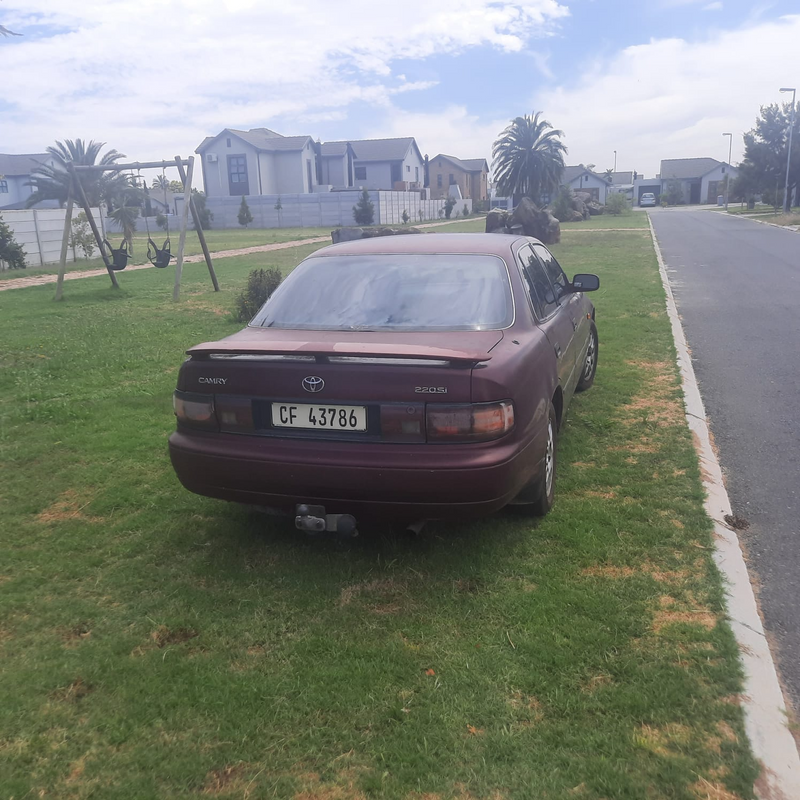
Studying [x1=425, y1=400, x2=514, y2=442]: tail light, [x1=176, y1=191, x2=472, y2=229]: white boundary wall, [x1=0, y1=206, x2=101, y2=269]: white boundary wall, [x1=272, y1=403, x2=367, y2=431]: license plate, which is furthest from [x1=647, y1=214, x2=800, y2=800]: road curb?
[x1=176, y1=191, x2=472, y2=229]: white boundary wall

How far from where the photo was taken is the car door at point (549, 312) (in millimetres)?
4707

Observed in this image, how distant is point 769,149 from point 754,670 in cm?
6441

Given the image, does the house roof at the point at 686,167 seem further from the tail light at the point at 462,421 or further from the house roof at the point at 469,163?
the tail light at the point at 462,421

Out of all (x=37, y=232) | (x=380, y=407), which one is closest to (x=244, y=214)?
(x=37, y=232)

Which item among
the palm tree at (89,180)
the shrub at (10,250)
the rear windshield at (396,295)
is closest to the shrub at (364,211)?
the palm tree at (89,180)

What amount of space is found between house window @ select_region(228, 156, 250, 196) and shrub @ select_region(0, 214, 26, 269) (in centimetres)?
4934

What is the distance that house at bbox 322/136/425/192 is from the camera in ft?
260

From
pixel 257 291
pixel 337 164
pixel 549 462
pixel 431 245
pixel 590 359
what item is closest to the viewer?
pixel 549 462

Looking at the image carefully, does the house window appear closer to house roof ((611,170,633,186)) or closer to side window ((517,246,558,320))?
side window ((517,246,558,320))

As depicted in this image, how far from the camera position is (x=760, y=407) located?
6.66 m

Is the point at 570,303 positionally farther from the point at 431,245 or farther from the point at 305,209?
the point at 305,209

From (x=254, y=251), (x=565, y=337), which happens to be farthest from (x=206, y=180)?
(x=565, y=337)

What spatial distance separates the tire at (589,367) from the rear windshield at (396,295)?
2.73 meters

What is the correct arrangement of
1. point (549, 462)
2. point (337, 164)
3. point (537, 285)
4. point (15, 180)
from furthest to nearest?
1. point (337, 164)
2. point (15, 180)
3. point (537, 285)
4. point (549, 462)
